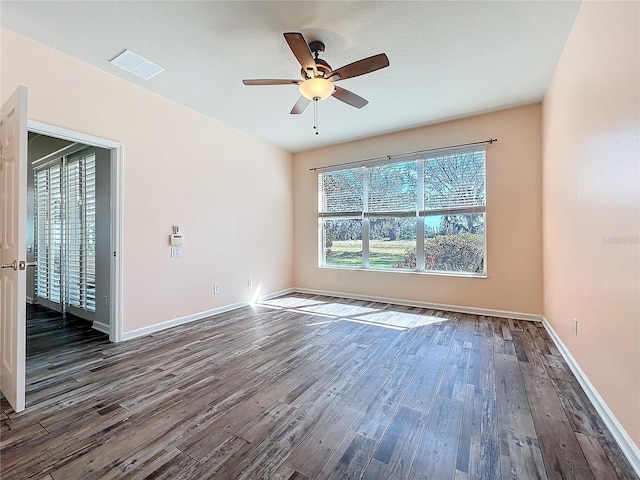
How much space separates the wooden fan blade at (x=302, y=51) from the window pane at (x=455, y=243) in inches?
115

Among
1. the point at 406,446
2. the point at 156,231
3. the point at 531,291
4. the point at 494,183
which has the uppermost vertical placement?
the point at 494,183

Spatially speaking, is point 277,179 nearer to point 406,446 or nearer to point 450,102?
point 450,102

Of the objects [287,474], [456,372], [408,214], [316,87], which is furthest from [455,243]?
[287,474]

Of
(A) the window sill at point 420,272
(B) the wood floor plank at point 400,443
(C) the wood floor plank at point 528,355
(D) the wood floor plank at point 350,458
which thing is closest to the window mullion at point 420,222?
(A) the window sill at point 420,272

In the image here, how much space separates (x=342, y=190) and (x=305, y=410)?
4030mm

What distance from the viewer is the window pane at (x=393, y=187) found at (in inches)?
182

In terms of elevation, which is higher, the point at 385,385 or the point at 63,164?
the point at 63,164

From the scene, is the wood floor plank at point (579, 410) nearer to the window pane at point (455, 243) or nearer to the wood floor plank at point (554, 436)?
the wood floor plank at point (554, 436)

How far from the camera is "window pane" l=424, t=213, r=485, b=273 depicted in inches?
163

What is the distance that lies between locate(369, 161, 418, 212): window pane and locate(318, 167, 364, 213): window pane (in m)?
0.23

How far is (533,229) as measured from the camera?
3773 mm

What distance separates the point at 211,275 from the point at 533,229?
14.5 ft

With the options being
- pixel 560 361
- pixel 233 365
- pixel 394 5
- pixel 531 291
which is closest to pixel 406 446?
pixel 233 365

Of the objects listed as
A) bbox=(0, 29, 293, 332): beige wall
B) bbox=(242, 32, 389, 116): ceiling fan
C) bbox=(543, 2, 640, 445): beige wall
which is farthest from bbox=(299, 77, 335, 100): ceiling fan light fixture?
bbox=(0, 29, 293, 332): beige wall
